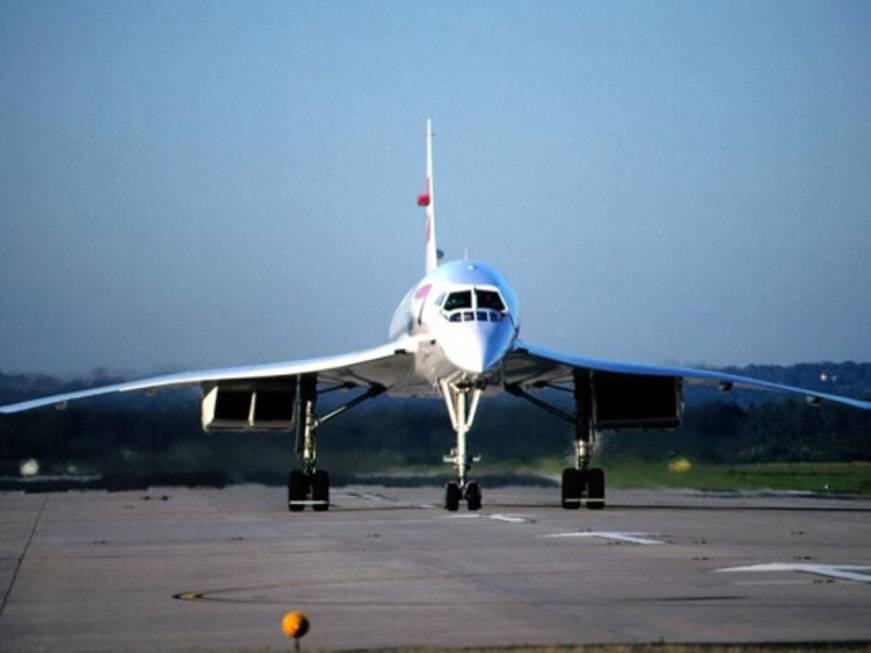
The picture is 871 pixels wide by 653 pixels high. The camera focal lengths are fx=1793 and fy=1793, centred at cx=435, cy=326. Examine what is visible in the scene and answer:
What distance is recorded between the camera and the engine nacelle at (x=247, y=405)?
2959 cm

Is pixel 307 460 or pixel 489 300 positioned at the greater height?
pixel 489 300

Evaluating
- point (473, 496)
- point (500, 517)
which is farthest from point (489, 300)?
point (500, 517)

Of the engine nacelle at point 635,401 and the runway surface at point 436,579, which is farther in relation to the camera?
the engine nacelle at point 635,401

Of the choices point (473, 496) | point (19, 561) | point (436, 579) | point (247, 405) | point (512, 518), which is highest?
point (247, 405)

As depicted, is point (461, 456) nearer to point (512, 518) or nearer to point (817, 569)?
point (512, 518)

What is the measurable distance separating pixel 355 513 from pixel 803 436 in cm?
1470

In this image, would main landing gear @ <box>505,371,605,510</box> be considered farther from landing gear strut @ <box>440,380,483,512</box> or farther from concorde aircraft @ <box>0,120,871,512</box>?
landing gear strut @ <box>440,380,483,512</box>

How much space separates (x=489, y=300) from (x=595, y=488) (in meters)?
4.23

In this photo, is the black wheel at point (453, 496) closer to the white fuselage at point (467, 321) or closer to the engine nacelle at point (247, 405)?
the white fuselage at point (467, 321)

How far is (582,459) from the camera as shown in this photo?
28.7m

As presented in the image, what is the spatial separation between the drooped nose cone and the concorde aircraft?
1 cm

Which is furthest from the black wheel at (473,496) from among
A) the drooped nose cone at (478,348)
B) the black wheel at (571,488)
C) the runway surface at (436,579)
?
the black wheel at (571,488)

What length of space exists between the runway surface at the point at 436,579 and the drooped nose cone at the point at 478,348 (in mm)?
2177

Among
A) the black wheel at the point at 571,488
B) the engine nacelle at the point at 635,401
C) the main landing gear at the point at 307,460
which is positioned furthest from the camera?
the engine nacelle at the point at 635,401
